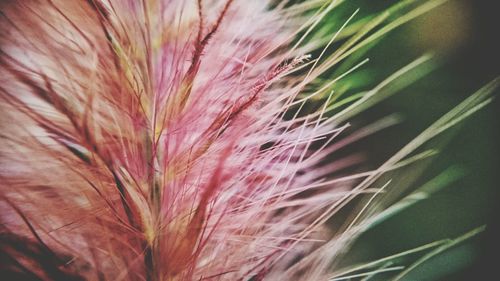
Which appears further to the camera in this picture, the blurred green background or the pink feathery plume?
the blurred green background

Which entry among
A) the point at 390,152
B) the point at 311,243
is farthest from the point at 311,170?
the point at 390,152

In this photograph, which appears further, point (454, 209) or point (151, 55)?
point (454, 209)

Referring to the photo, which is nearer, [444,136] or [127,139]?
[127,139]

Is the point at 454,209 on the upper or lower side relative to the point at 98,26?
lower

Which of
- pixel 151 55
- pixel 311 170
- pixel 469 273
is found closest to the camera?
pixel 151 55

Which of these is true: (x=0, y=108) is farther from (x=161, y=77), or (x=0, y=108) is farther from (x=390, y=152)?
(x=390, y=152)

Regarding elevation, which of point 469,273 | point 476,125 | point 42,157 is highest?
point 476,125

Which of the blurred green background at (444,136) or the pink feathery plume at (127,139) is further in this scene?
the blurred green background at (444,136)

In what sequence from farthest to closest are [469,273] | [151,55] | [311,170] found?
[469,273] < [311,170] < [151,55]
